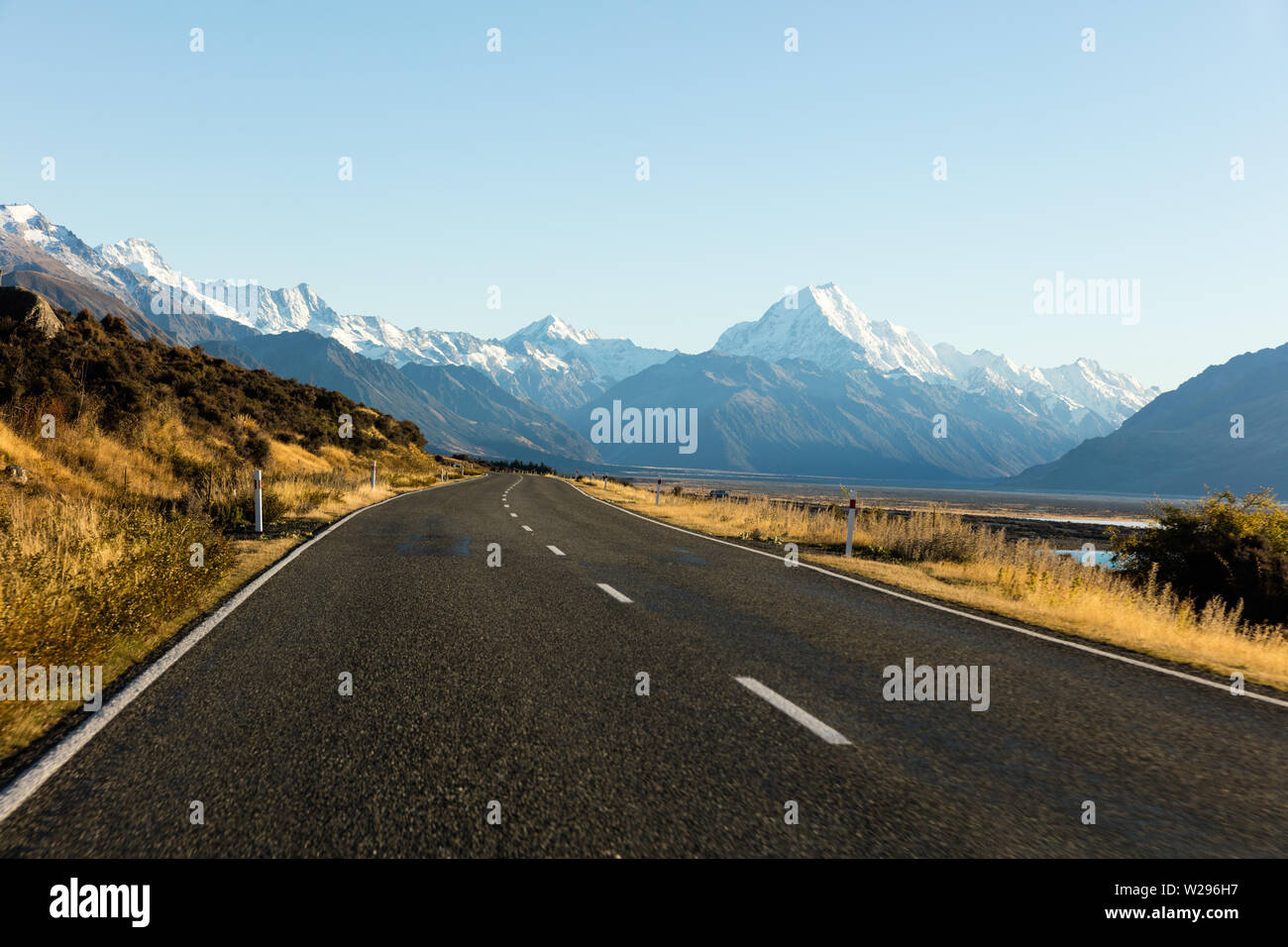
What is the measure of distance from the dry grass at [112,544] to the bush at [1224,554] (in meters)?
14.6

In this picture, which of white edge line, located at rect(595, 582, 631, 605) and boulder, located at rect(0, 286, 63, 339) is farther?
boulder, located at rect(0, 286, 63, 339)

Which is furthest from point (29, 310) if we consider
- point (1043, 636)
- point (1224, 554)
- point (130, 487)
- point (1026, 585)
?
point (1224, 554)

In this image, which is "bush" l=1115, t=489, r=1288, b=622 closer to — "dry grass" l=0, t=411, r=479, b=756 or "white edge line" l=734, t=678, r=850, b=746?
"white edge line" l=734, t=678, r=850, b=746

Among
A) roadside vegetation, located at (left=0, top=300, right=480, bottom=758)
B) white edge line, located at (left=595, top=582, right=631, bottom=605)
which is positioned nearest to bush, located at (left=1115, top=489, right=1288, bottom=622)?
white edge line, located at (left=595, top=582, right=631, bottom=605)

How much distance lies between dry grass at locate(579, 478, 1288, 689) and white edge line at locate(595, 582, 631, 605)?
15.1 ft

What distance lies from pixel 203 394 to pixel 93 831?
33501mm

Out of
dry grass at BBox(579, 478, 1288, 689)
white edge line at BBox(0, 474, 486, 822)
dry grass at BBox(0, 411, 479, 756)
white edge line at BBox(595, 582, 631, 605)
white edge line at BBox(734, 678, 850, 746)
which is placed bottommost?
dry grass at BBox(579, 478, 1288, 689)

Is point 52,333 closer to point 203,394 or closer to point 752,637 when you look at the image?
point 203,394

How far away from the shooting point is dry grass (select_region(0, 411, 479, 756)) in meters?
5.79

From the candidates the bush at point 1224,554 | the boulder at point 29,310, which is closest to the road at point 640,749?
the bush at point 1224,554

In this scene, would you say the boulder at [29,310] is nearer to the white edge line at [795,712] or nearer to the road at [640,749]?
the road at [640,749]

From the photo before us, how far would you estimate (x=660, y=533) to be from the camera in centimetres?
1981

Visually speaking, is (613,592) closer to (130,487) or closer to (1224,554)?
(1224,554)
